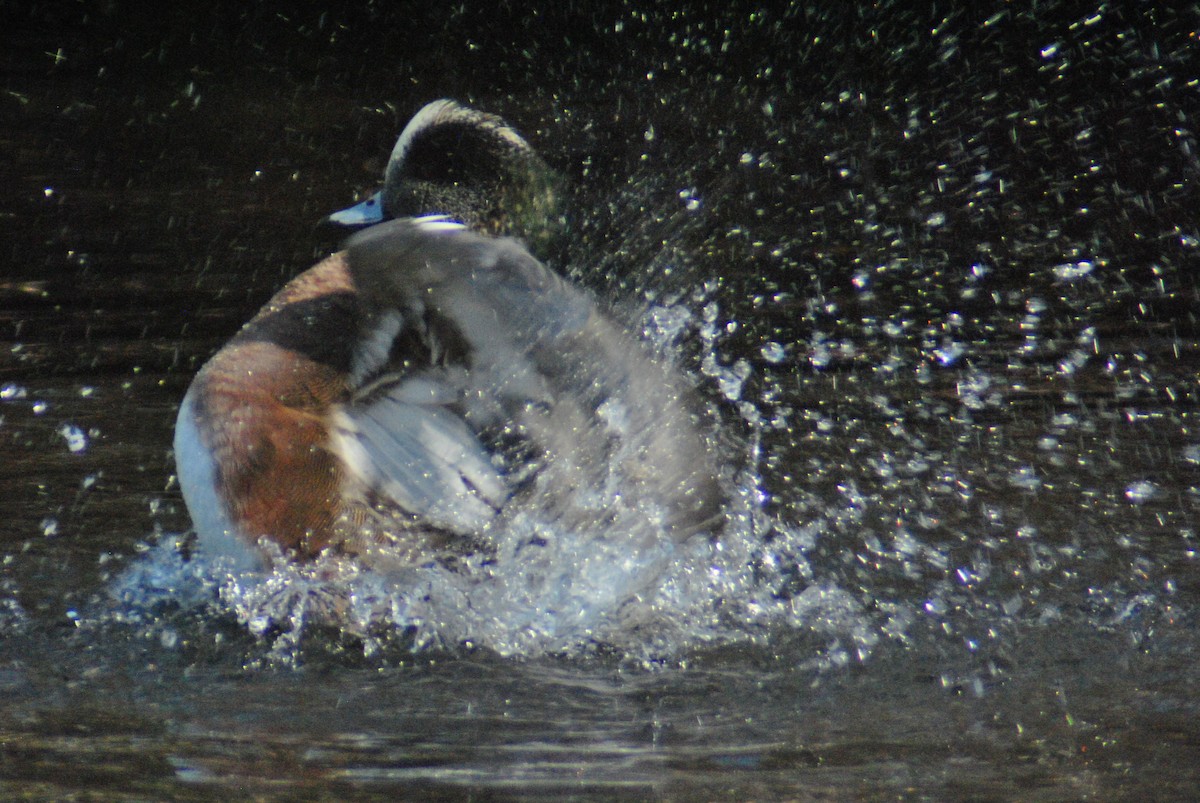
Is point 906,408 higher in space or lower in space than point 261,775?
higher

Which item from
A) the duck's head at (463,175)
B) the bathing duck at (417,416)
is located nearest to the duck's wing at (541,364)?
the bathing duck at (417,416)

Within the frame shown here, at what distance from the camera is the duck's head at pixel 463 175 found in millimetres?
3375

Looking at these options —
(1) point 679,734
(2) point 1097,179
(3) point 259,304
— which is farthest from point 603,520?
(2) point 1097,179

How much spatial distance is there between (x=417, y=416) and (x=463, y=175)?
0.95 m

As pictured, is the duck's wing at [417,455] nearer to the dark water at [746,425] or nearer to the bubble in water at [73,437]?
the dark water at [746,425]

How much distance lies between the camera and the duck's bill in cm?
353

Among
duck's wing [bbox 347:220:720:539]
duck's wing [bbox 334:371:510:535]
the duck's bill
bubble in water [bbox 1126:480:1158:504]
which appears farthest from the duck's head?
bubble in water [bbox 1126:480:1158:504]

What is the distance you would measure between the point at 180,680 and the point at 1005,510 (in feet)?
5.78

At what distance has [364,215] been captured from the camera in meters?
3.57

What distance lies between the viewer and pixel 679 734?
225 centimetres

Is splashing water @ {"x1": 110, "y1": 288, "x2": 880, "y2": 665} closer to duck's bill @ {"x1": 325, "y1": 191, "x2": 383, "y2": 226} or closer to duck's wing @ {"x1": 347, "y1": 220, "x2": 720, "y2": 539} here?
duck's wing @ {"x1": 347, "y1": 220, "x2": 720, "y2": 539}

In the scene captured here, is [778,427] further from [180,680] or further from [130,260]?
[130,260]

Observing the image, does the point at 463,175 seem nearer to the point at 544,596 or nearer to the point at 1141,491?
the point at 544,596

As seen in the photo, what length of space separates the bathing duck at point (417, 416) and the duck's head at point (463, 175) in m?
0.64
